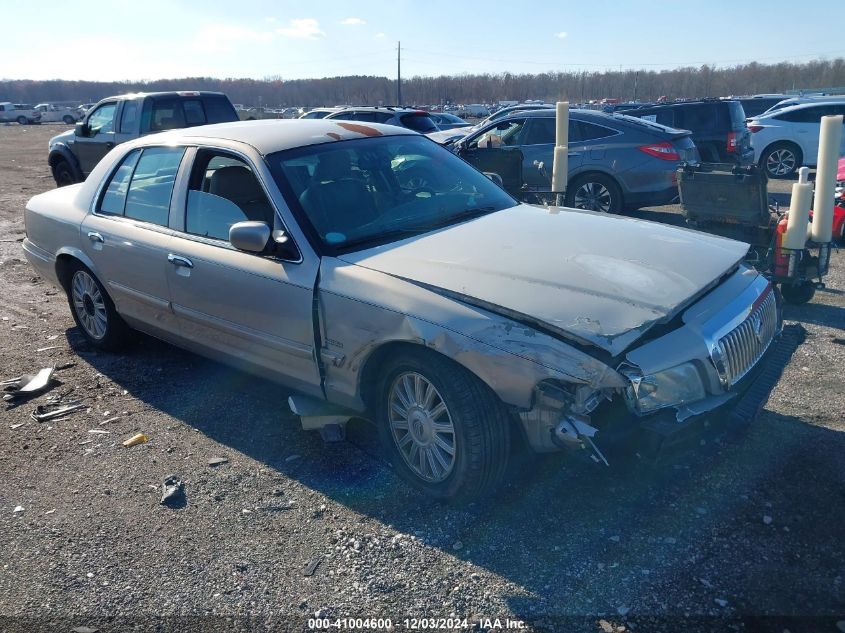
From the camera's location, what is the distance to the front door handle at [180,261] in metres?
4.27

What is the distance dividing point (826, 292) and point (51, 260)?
21.7ft

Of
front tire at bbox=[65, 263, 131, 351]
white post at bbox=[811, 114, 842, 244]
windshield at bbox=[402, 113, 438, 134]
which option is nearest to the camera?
white post at bbox=[811, 114, 842, 244]

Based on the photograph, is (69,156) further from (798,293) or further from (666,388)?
(666,388)

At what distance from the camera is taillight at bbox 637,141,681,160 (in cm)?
971

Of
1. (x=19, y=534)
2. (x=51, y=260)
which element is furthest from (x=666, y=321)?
(x=51, y=260)

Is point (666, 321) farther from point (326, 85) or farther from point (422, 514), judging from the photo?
point (326, 85)

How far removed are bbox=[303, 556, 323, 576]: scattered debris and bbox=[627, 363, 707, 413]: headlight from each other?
1.47 metres

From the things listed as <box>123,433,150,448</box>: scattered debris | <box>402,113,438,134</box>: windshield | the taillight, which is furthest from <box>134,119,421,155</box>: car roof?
<box>402,113,438,134</box>: windshield

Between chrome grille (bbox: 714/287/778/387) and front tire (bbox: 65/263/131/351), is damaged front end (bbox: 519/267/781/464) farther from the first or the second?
front tire (bbox: 65/263/131/351)

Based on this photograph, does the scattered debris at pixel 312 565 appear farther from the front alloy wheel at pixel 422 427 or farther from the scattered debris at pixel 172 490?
the scattered debris at pixel 172 490

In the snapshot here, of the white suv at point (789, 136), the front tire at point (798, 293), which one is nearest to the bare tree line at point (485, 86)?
the white suv at point (789, 136)

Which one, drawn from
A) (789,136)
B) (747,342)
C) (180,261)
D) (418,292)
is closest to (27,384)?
(180,261)

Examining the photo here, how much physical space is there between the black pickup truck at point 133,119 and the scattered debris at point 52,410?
8.02 metres

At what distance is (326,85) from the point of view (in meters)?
125
